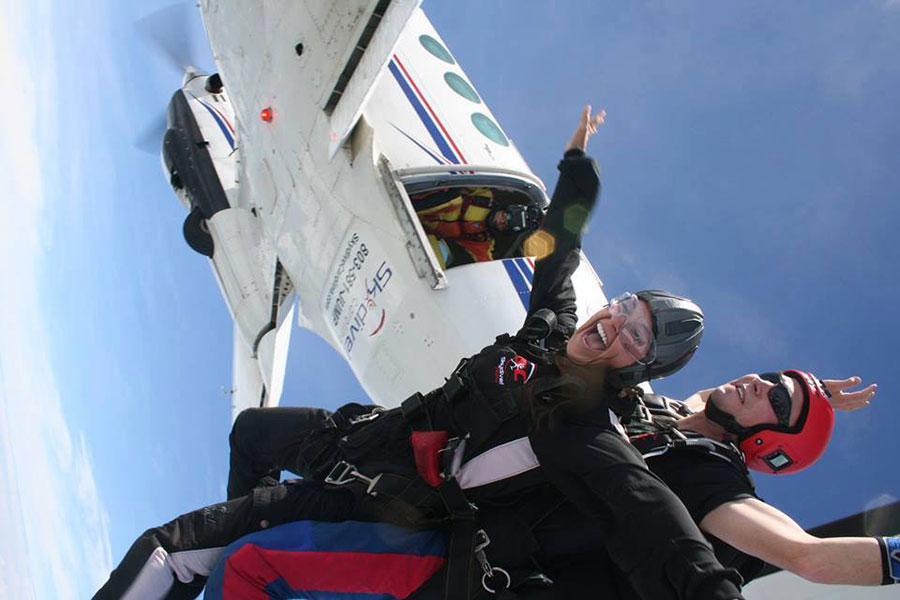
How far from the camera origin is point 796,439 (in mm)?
3812

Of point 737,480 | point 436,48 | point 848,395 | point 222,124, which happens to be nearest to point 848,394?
point 848,395

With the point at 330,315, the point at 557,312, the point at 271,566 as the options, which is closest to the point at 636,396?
the point at 557,312

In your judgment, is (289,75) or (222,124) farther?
(222,124)

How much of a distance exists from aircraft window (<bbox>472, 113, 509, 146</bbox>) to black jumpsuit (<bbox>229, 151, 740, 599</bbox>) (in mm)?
5165

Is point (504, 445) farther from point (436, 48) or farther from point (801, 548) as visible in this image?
point (436, 48)

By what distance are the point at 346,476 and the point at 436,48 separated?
8854 millimetres

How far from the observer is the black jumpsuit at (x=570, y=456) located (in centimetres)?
277

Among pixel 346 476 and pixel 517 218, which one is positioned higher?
pixel 517 218

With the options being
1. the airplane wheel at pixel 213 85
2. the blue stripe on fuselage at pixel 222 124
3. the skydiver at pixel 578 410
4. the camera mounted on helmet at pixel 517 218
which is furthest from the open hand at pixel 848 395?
the airplane wheel at pixel 213 85

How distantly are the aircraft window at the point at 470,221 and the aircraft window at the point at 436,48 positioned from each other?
3302 millimetres

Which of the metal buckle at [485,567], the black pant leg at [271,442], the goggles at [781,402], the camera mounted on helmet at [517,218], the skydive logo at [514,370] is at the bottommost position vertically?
the goggles at [781,402]

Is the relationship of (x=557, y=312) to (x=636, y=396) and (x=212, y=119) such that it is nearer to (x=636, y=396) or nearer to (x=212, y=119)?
(x=636, y=396)

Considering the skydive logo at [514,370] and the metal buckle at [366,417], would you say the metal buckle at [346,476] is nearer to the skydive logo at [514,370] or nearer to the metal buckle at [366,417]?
the metal buckle at [366,417]

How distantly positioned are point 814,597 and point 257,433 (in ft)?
14.9
